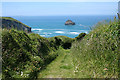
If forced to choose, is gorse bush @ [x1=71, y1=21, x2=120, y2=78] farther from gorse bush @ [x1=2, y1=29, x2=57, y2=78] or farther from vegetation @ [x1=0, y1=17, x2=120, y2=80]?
gorse bush @ [x1=2, y1=29, x2=57, y2=78]

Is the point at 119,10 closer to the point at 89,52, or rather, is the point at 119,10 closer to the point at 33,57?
the point at 89,52

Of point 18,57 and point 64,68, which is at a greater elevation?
point 18,57

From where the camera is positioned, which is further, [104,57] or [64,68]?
[64,68]

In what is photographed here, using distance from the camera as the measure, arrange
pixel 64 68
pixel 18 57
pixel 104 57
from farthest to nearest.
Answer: pixel 64 68, pixel 18 57, pixel 104 57

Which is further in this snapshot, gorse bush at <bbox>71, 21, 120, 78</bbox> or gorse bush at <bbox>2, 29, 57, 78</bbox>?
gorse bush at <bbox>2, 29, 57, 78</bbox>

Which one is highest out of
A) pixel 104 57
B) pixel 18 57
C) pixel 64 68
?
pixel 104 57

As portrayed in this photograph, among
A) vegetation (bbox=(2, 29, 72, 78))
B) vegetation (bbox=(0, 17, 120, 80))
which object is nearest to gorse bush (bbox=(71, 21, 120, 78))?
vegetation (bbox=(0, 17, 120, 80))

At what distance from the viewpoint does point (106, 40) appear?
250 inches

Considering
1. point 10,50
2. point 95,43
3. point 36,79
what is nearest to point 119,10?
point 95,43

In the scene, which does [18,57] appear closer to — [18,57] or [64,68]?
[18,57]

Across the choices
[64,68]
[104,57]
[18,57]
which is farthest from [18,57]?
[104,57]

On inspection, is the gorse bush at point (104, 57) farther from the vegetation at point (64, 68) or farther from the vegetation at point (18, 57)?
the vegetation at point (18, 57)

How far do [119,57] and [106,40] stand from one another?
133 cm

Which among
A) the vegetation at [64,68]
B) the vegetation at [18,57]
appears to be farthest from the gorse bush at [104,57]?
the vegetation at [18,57]
